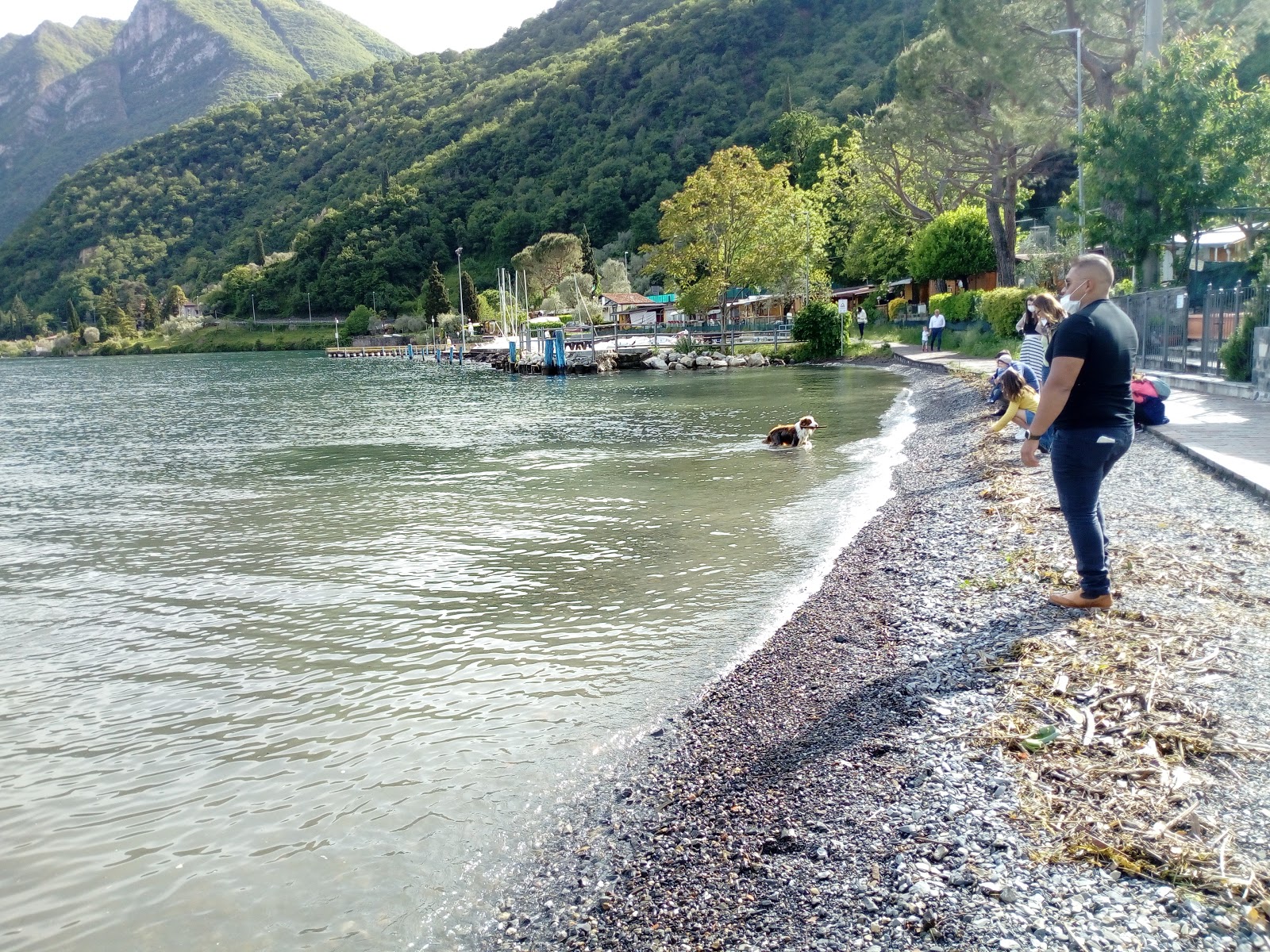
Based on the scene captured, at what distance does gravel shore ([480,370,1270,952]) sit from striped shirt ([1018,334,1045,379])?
17.1ft

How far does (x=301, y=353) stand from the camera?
12988cm

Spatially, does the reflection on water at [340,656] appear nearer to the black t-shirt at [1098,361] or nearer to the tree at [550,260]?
the black t-shirt at [1098,361]

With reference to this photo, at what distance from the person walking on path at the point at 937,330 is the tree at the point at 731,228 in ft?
58.3

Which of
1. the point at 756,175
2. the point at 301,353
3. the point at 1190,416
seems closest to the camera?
the point at 1190,416

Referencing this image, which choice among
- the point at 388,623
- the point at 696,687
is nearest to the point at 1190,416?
the point at 696,687

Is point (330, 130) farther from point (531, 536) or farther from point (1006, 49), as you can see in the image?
point (531, 536)

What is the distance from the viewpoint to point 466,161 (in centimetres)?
16238

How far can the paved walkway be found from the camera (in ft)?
29.8

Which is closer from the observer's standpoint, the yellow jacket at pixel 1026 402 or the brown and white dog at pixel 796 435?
the yellow jacket at pixel 1026 402

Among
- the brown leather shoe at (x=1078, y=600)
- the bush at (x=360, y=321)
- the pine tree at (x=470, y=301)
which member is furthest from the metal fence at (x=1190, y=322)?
the bush at (x=360, y=321)

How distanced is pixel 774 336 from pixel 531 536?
4793 centimetres

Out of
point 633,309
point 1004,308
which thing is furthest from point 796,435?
point 633,309

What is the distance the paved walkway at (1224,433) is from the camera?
9.08m

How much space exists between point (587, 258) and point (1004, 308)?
96.1 meters
